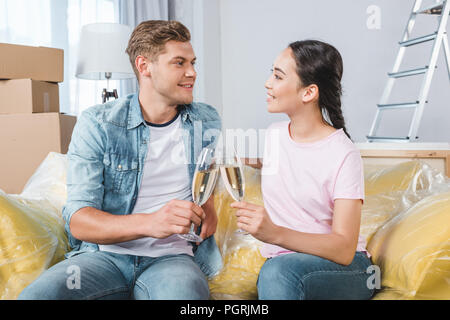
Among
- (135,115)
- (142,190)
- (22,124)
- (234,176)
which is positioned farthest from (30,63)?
(234,176)

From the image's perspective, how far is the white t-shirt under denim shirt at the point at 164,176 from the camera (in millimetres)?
1243

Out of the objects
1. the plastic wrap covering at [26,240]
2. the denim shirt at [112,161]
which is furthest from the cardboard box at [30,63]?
the denim shirt at [112,161]

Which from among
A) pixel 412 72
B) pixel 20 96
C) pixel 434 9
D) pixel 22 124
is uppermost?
pixel 434 9

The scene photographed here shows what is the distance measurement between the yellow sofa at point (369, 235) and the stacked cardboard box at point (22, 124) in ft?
1.91

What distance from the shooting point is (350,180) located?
40.0 inches

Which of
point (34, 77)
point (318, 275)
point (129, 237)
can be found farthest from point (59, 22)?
point (318, 275)

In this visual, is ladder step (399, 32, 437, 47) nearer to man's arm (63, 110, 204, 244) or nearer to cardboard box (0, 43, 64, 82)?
man's arm (63, 110, 204, 244)

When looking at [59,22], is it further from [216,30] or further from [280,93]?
[280,93]

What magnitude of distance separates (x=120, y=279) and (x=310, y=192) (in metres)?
0.52

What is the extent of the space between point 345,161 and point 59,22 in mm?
2402

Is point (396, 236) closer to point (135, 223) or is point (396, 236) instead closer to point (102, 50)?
point (135, 223)

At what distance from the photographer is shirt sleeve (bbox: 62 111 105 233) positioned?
1.12m

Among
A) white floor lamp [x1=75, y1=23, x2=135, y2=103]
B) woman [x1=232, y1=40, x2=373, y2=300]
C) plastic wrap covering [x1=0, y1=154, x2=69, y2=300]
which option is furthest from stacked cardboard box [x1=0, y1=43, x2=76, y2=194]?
woman [x1=232, y1=40, x2=373, y2=300]
